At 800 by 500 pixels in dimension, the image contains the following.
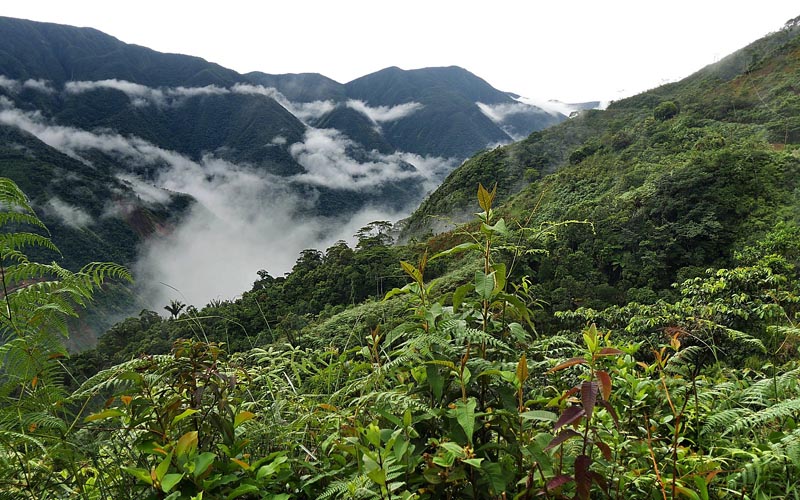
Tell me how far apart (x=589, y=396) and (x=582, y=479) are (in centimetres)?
19

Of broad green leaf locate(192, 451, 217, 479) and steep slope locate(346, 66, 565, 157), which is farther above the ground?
steep slope locate(346, 66, 565, 157)

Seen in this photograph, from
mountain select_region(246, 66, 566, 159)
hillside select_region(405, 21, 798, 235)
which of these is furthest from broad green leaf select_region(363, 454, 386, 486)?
mountain select_region(246, 66, 566, 159)

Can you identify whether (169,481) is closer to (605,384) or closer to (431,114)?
(605,384)

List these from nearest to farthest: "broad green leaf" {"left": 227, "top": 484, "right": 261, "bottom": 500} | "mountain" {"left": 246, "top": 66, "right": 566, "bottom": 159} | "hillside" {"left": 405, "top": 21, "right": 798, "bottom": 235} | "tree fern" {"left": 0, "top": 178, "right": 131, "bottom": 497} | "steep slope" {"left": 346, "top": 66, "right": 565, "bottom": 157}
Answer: "broad green leaf" {"left": 227, "top": 484, "right": 261, "bottom": 500}, "tree fern" {"left": 0, "top": 178, "right": 131, "bottom": 497}, "hillside" {"left": 405, "top": 21, "right": 798, "bottom": 235}, "steep slope" {"left": 346, "top": 66, "right": 565, "bottom": 157}, "mountain" {"left": 246, "top": 66, "right": 566, "bottom": 159}

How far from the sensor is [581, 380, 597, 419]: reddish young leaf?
30.1 inches

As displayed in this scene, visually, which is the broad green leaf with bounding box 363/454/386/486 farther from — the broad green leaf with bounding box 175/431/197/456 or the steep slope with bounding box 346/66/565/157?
the steep slope with bounding box 346/66/565/157

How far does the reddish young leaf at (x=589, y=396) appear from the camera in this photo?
30.1 inches

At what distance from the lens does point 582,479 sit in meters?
0.83

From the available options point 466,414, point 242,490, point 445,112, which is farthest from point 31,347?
point 445,112

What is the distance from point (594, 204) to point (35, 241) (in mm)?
13446

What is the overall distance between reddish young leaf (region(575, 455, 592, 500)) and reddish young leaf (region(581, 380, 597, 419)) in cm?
12

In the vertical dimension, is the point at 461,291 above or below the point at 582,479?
above

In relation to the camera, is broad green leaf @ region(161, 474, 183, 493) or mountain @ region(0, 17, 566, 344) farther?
mountain @ region(0, 17, 566, 344)

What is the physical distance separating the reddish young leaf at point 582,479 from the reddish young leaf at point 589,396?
12 centimetres
